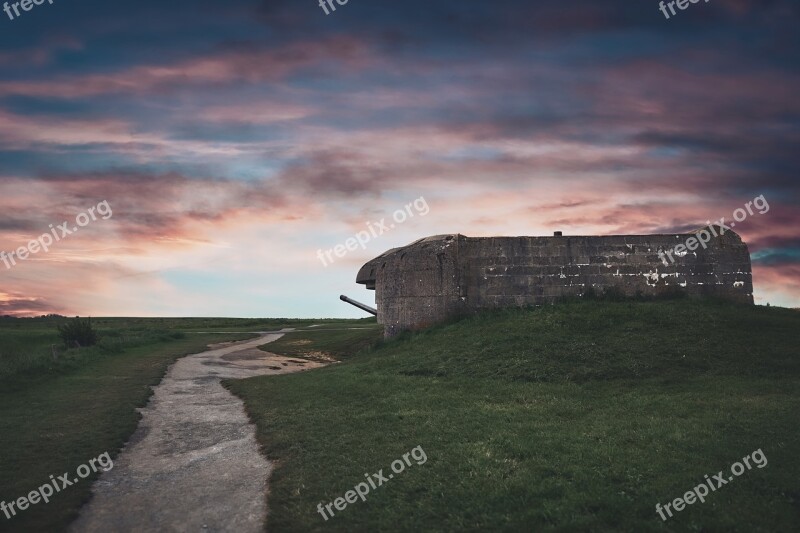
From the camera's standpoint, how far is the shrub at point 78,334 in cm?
3394

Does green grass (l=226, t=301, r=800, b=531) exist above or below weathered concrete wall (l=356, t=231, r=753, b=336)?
below

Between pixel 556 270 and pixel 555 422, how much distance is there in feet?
39.8

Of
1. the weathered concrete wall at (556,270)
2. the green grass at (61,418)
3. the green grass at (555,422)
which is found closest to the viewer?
the green grass at (555,422)

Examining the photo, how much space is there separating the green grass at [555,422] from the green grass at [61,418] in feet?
11.1

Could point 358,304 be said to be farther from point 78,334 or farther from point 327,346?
point 78,334

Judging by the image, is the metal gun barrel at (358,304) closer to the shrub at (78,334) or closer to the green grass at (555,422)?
the green grass at (555,422)

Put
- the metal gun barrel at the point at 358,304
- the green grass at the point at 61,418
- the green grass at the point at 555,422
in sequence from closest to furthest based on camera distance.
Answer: the green grass at the point at 555,422 < the green grass at the point at 61,418 < the metal gun barrel at the point at 358,304

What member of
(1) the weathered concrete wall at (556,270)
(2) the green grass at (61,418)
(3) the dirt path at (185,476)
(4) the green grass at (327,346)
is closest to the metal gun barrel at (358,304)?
(4) the green grass at (327,346)

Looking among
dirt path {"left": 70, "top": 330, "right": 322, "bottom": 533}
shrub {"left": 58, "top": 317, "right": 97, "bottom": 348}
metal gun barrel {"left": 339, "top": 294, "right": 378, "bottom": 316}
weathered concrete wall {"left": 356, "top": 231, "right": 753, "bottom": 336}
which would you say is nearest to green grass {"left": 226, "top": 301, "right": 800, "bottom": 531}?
dirt path {"left": 70, "top": 330, "right": 322, "bottom": 533}

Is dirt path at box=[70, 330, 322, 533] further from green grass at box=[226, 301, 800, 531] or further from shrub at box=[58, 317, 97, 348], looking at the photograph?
shrub at box=[58, 317, 97, 348]

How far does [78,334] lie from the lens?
3428cm

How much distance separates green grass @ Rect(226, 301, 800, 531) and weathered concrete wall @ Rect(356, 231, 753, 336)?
60.9 inches

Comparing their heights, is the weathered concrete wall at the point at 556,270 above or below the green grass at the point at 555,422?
above

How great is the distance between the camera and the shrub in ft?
111
